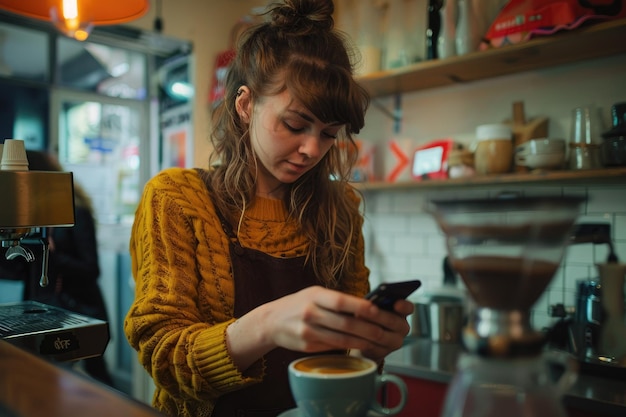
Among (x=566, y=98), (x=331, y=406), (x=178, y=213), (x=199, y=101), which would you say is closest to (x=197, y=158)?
(x=199, y=101)

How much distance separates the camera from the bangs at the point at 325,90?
1.13 meters

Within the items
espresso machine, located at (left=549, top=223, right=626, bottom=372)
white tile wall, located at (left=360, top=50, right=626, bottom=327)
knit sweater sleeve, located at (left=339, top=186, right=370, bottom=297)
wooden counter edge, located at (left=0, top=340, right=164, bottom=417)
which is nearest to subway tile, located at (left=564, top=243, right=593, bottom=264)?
white tile wall, located at (left=360, top=50, right=626, bottom=327)

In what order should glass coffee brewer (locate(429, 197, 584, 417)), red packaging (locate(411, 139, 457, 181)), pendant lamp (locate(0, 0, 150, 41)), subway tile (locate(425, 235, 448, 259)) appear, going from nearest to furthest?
1. glass coffee brewer (locate(429, 197, 584, 417))
2. pendant lamp (locate(0, 0, 150, 41))
3. red packaging (locate(411, 139, 457, 181))
4. subway tile (locate(425, 235, 448, 259))

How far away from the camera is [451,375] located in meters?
1.92

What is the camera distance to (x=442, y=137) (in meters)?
2.73

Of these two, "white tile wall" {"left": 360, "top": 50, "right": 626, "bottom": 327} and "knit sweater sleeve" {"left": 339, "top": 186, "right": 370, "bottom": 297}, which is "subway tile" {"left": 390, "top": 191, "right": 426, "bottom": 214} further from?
"knit sweater sleeve" {"left": 339, "top": 186, "right": 370, "bottom": 297}

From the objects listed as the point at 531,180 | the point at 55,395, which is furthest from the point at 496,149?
the point at 55,395

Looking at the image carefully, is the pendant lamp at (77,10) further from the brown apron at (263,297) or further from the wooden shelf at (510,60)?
the wooden shelf at (510,60)

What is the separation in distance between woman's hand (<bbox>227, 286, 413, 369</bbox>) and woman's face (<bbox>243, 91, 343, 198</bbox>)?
1.36 feet

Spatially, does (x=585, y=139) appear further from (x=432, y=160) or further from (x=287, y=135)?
(x=287, y=135)

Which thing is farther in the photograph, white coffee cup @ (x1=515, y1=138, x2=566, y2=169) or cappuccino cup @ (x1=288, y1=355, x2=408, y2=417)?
white coffee cup @ (x1=515, y1=138, x2=566, y2=169)

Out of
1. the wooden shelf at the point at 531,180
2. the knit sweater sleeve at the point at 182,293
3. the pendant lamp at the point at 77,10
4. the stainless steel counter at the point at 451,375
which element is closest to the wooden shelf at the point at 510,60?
the wooden shelf at the point at 531,180

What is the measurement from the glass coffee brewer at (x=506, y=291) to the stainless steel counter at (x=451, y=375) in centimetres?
127

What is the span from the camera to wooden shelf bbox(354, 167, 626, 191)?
192cm
